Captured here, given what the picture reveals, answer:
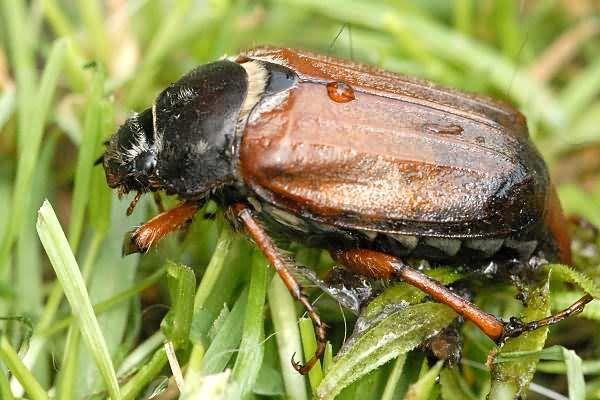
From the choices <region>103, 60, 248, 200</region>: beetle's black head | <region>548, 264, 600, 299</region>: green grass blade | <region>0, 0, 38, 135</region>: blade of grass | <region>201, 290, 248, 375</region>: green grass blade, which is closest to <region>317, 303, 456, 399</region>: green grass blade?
<region>201, 290, 248, 375</region>: green grass blade

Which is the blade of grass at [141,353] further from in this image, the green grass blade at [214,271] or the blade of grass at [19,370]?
the blade of grass at [19,370]

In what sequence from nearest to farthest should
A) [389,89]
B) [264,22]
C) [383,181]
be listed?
[383,181], [389,89], [264,22]

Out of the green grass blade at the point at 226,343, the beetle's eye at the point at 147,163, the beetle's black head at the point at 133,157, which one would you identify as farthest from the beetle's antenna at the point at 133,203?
the green grass blade at the point at 226,343

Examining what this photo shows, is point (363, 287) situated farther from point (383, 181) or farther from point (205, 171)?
point (205, 171)

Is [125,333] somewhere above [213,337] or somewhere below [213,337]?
below

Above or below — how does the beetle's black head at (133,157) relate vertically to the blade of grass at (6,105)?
above

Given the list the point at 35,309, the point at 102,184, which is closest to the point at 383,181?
the point at 102,184

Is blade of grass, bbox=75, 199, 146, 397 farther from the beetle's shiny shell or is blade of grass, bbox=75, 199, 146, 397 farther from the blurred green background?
the beetle's shiny shell
